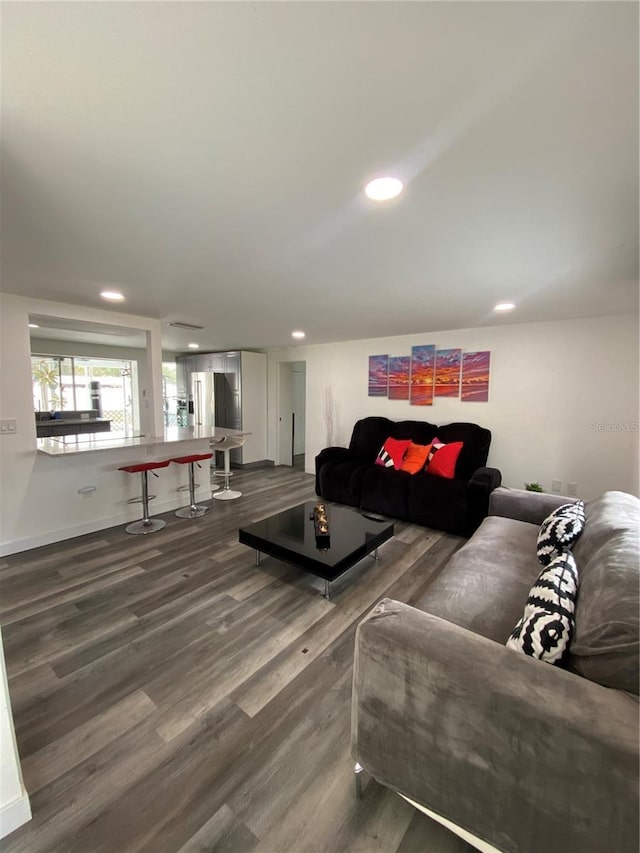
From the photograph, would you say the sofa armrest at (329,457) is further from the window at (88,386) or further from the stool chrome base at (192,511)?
the window at (88,386)

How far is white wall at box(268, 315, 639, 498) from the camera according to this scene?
3551mm

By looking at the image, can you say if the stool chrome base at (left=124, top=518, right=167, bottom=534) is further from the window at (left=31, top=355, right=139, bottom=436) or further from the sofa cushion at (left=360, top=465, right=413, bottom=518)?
the window at (left=31, top=355, right=139, bottom=436)

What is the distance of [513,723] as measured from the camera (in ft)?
3.26

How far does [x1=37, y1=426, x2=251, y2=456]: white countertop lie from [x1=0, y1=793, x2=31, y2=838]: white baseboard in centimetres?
265

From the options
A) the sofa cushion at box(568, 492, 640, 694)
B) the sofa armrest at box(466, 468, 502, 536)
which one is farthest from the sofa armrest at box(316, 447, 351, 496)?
the sofa cushion at box(568, 492, 640, 694)

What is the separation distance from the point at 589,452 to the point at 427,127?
3926mm

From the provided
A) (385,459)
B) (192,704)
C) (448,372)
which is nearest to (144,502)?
(192,704)

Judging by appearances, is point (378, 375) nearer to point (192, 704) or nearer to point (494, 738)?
point (192, 704)

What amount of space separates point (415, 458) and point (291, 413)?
3.28 metres

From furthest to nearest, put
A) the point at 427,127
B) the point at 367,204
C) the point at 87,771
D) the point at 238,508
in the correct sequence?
the point at 238,508
the point at 367,204
the point at 87,771
the point at 427,127

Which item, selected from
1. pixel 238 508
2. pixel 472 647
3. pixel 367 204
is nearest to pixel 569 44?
pixel 367 204

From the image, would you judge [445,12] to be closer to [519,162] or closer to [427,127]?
[427,127]

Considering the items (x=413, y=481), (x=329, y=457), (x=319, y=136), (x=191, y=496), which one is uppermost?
(x=319, y=136)

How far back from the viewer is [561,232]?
1.75m
